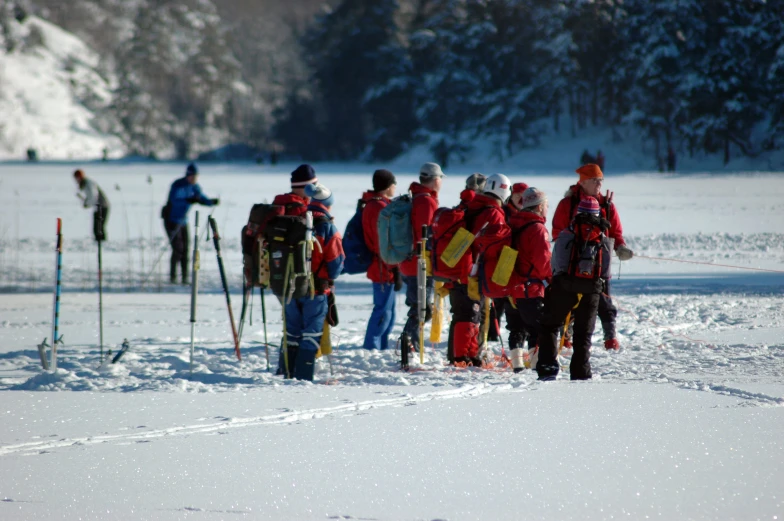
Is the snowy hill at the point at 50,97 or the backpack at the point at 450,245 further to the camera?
the snowy hill at the point at 50,97

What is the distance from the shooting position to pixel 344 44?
6988 cm

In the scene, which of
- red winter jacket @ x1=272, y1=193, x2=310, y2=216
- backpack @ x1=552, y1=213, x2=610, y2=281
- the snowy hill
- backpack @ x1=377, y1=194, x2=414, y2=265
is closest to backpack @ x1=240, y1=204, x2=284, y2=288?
red winter jacket @ x1=272, y1=193, x2=310, y2=216

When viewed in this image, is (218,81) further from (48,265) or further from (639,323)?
(639,323)

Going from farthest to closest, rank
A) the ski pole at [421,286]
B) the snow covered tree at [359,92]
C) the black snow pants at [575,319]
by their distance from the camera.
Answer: the snow covered tree at [359,92], the ski pole at [421,286], the black snow pants at [575,319]

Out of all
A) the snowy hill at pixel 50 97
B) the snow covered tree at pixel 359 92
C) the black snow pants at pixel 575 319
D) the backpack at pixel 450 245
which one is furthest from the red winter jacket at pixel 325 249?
the snowy hill at pixel 50 97

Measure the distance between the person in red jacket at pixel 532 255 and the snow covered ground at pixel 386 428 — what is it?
54 centimetres

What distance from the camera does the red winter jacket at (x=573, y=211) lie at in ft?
23.0

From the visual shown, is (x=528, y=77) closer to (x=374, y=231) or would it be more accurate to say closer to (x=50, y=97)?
(x=374, y=231)

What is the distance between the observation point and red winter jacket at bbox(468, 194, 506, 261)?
6957 millimetres

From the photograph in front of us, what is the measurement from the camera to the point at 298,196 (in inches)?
272

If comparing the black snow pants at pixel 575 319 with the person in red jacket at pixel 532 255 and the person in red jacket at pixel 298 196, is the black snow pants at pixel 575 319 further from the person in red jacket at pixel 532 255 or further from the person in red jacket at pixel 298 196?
the person in red jacket at pixel 298 196

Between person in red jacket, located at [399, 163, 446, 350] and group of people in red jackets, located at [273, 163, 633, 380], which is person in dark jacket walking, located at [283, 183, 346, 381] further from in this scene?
person in red jacket, located at [399, 163, 446, 350]

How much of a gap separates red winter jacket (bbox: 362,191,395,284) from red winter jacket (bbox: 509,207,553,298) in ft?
4.76

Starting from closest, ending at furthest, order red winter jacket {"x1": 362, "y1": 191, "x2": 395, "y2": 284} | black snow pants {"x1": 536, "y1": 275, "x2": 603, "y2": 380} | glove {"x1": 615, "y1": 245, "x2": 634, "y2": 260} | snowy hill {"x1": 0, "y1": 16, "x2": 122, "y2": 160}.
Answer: black snow pants {"x1": 536, "y1": 275, "x2": 603, "y2": 380} → glove {"x1": 615, "y1": 245, "x2": 634, "y2": 260} → red winter jacket {"x1": 362, "y1": 191, "x2": 395, "y2": 284} → snowy hill {"x1": 0, "y1": 16, "x2": 122, "y2": 160}
